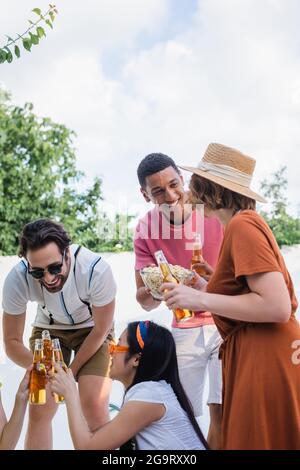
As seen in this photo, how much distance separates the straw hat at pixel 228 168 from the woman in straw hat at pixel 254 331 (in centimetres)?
6

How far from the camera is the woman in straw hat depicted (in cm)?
153

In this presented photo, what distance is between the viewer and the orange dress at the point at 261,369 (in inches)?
63.4

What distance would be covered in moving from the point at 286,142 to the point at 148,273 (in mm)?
4684

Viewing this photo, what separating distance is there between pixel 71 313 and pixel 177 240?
539 mm

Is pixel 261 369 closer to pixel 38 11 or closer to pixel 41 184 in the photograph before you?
pixel 38 11

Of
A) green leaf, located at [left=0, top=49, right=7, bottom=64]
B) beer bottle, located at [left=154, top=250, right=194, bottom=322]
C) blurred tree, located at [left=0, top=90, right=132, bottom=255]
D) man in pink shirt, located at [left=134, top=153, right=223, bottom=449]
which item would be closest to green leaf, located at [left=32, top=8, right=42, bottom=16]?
green leaf, located at [left=0, top=49, right=7, bottom=64]

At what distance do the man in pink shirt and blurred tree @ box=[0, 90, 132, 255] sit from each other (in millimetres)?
4417

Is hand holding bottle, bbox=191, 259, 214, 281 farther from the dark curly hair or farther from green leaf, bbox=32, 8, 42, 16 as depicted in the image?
green leaf, bbox=32, 8, 42, 16

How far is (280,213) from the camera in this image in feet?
25.8

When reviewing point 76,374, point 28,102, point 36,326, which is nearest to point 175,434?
point 76,374

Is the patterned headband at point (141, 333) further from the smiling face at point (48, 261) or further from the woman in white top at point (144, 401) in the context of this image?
the smiling face at point (48, 261)

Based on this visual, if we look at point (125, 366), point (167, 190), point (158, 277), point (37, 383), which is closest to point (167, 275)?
point (158, 277)

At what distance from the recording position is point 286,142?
6305 millimetres

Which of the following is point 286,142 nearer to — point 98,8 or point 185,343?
point 98,8
